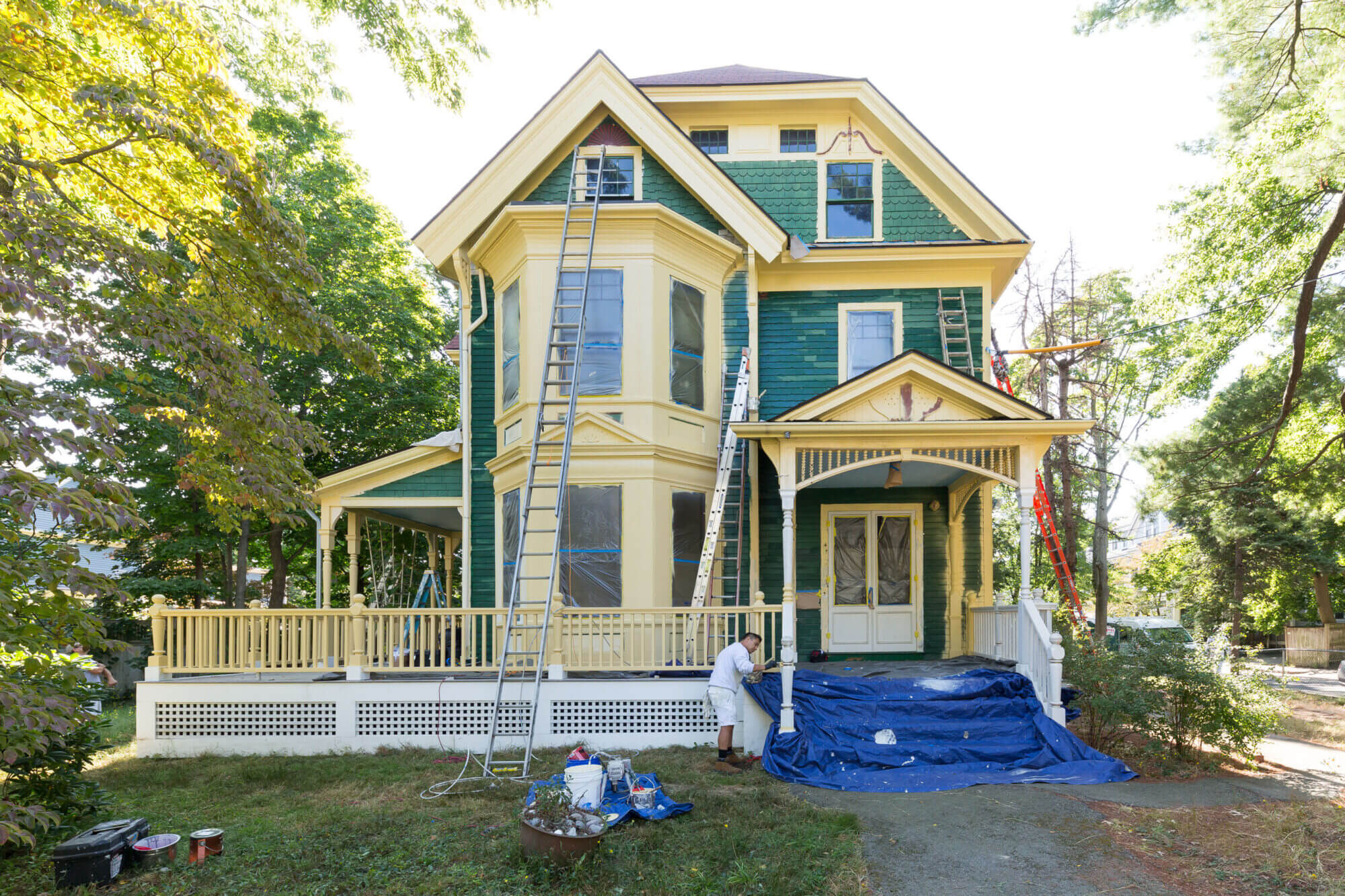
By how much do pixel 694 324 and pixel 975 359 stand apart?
14.5ft

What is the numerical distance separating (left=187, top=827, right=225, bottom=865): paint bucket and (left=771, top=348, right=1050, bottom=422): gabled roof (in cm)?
688

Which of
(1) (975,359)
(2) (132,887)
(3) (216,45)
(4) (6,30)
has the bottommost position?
(2) (132,887)

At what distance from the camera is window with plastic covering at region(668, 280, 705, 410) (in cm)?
1233

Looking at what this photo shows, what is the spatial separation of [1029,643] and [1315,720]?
7.13 meters

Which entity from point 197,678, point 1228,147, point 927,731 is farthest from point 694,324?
point 1228,147

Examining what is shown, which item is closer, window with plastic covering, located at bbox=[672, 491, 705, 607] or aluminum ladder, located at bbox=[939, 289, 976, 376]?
window with plastic covering, located at bbox=[672, 491, 705, 607]

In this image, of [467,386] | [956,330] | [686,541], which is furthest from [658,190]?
[686,541]

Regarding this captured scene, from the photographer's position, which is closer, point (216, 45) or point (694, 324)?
point (216, 45)

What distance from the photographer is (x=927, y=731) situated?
9.47 m

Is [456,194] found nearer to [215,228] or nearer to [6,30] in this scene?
[215,228]

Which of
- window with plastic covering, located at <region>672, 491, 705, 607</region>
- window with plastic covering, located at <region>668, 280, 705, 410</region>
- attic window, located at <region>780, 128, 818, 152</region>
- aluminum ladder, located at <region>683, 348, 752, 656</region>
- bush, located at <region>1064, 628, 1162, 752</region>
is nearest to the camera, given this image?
bush, located at <region>1064, 628, 1162, 752</region>

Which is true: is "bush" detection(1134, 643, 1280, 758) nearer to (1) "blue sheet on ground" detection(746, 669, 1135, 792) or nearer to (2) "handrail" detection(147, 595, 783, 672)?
(1) "blue sheet on ground" detection(746, 669, 1135, 792)

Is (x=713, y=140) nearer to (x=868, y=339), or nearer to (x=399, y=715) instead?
(x=868, y=339)

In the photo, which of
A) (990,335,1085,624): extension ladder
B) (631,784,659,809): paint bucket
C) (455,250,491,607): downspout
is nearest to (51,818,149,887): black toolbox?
(631,784,659,809): paint bucket
